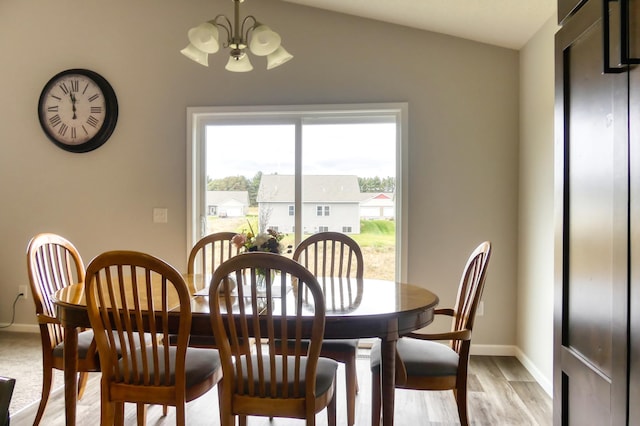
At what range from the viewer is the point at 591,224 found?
1131 mm

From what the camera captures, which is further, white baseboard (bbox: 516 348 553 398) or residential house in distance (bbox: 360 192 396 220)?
residential house in distance (bbox: 360 192 396 220)

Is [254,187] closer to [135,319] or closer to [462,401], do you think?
[135,319]

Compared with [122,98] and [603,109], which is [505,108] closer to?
[603,109]

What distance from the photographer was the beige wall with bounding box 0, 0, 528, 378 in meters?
3.15

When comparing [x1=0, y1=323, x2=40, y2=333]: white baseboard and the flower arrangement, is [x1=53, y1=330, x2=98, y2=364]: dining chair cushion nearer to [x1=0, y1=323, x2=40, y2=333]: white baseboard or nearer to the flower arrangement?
the flower arrangement

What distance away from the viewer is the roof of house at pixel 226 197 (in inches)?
136

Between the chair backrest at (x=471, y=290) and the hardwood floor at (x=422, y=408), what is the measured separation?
573mm

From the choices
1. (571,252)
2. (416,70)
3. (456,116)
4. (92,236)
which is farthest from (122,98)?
(571,252)

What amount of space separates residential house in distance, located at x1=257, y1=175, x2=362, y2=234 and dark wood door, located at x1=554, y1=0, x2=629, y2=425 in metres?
2.09

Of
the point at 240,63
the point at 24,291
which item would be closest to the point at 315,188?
the point at 240,63

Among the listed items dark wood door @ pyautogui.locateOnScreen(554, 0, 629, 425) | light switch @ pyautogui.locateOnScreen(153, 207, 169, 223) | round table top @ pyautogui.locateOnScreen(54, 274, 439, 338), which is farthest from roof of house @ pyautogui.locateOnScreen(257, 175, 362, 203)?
dark wood door @ pyautogui.locateOnScreen(554, 0, 629, 425)

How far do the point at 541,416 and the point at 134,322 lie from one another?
7.14 ft

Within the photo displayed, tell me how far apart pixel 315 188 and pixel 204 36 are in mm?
1681

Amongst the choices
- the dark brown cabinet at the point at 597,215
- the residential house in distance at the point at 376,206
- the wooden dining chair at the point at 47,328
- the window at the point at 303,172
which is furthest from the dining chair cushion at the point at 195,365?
the residential house in distance at the point at 376,206
